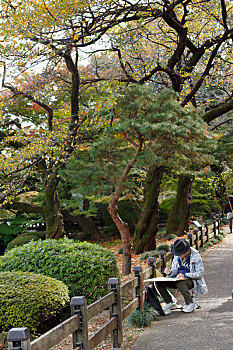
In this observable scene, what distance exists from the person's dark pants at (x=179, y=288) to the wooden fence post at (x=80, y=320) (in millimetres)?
2810

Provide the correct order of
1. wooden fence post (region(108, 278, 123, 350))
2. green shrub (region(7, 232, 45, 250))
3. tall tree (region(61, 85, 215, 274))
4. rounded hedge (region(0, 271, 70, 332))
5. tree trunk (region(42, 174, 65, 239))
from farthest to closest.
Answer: green shrub (region(7, 232, 45, 250)), tree trunk (region(42, 174, 65, 239)), tall tree (region(61, 85, 215, 274)), rounded hedge (region(0, 271, 70, 332)), wooden fence post (region(108, 278, 123, 350))

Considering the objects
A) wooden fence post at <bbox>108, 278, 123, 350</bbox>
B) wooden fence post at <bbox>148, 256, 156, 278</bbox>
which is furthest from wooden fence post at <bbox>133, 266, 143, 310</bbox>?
wooden fence post at <bbox>108, 278, 123, 350</bbox>

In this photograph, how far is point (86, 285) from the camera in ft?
27.1

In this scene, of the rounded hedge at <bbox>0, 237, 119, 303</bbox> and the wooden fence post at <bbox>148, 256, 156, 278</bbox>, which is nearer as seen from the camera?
the wooden fence post at <bbox>148, 256, 156, 278</bbox>

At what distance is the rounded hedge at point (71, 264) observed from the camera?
8.25 metres

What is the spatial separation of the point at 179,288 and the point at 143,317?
0.81m

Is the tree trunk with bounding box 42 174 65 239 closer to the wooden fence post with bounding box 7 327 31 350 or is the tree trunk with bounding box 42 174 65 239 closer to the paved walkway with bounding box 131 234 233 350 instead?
the paved walkway with bounding box 131 234 233 350

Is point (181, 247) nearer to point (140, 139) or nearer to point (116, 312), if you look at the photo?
point (116, 312)

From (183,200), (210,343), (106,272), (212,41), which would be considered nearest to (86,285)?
(106,272)

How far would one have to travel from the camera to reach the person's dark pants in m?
7.21

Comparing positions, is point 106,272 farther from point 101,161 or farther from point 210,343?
point 101,161

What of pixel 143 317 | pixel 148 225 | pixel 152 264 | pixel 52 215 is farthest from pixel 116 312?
pixel 52 215

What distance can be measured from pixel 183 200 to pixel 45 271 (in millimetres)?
11532

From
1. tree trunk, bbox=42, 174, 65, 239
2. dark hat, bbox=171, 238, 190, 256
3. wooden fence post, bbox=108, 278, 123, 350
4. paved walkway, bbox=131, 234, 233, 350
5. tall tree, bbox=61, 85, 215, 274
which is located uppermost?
tall tree, bbox=61, 85, 215, 274
